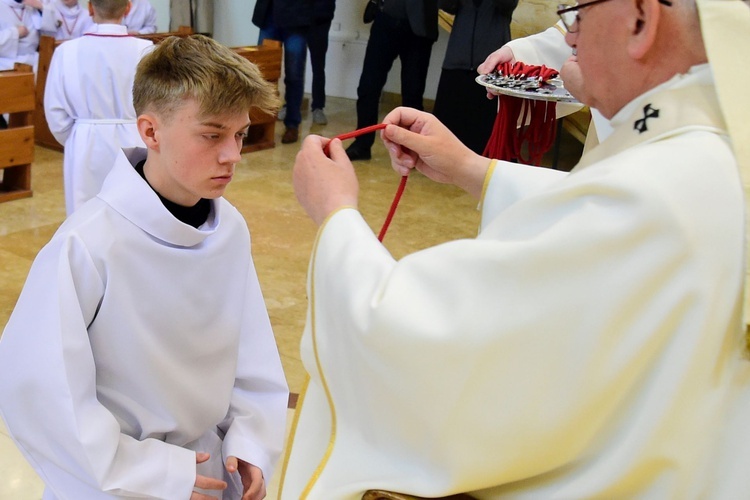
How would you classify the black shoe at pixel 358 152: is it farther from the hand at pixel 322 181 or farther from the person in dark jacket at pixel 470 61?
the hand at pixel 322 181

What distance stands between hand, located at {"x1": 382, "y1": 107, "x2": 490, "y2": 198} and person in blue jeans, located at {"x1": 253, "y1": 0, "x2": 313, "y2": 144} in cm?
570

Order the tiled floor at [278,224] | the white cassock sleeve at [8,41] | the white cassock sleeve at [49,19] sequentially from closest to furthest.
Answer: the tiled floor at [278,224] < the white cassock sleeve at [8,41] < the white cassock sleeve at [49,19]

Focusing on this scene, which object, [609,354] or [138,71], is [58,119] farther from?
[609,354]

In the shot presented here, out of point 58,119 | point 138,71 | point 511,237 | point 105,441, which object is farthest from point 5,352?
point 58,119

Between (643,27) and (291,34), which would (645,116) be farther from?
(291,34)

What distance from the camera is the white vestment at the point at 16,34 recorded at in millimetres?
7301

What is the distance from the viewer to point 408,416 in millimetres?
1229

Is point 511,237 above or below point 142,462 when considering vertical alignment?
above

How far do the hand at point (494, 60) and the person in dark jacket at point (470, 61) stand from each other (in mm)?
2795

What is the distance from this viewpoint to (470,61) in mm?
5977

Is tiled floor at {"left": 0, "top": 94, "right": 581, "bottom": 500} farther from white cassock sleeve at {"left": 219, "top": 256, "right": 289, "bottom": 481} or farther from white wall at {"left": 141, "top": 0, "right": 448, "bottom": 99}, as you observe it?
white wall at {"left": 141, "top": 0, "right": 448, "bottom": 99}

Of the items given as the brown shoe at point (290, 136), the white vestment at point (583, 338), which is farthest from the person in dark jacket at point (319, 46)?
the white vestment at point (583, 338)

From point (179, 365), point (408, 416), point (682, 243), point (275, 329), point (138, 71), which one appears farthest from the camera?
point (275, 329)

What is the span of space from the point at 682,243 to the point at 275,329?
2.97m
